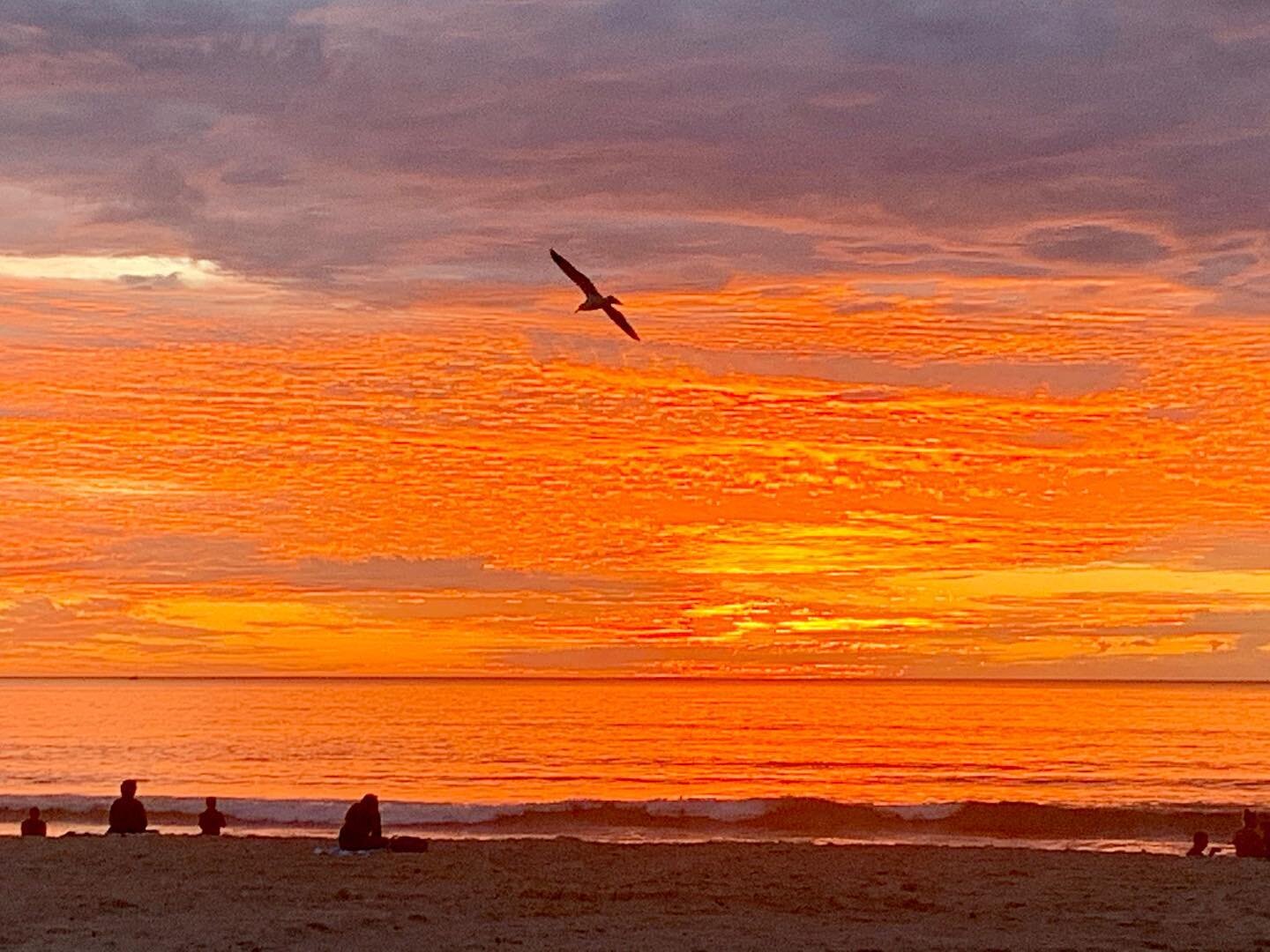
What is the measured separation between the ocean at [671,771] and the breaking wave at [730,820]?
0.29ft

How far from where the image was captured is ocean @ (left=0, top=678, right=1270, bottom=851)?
118ft

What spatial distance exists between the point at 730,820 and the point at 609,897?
18.5 meters

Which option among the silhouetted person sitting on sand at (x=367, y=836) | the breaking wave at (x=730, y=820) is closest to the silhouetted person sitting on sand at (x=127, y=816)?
the silhouetted person sitting on sand at (x=367, y=836)

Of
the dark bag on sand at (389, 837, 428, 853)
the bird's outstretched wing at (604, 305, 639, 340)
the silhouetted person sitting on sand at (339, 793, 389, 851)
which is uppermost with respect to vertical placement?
the bird's outstretched wing at (604, 305, 639, 340)

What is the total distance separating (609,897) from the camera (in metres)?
18.2

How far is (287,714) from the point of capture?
11025cm

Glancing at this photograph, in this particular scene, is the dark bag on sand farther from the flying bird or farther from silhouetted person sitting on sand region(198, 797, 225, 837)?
the flying bird

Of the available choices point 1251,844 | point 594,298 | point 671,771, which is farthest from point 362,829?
point 671,771

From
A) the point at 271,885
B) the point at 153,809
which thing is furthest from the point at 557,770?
the point at 271,885

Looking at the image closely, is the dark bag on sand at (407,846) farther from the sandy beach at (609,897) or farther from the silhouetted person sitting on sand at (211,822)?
the silhouetted person sitting on sand at (211,822)

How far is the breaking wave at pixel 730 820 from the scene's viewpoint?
3412 cm

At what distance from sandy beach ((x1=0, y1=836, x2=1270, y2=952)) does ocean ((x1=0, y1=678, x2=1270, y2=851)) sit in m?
11.3

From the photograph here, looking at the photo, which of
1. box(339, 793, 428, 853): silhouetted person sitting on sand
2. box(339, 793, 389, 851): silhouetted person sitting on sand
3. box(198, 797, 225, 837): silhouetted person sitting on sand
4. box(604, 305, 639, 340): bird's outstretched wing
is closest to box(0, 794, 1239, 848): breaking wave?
box(198, 797, 225, 837): silhouetted person sitting on sand

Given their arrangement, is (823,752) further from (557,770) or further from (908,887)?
(908,887)
